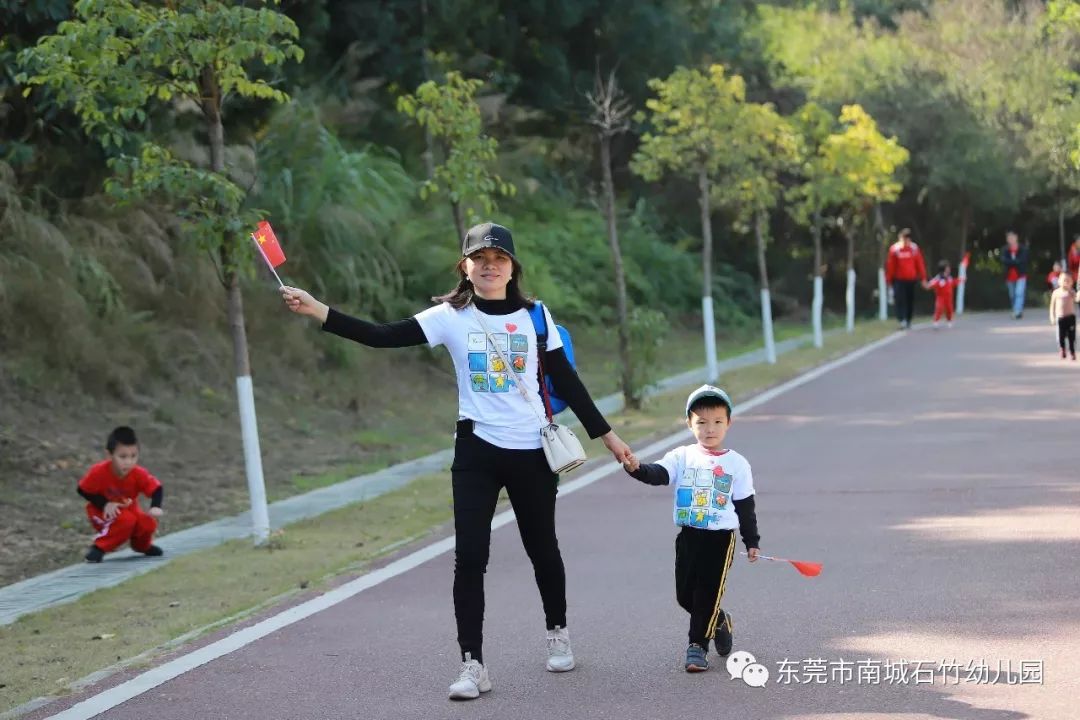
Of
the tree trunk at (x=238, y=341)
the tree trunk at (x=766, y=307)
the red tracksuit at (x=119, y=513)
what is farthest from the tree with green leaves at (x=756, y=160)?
the red tracksuit at (x=119, y=513)

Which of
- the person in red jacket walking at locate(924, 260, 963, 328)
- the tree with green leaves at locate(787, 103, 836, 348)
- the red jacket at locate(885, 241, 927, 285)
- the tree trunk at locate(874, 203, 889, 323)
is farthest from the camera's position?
the tree trunk at locate(874, 203, 889, 323)

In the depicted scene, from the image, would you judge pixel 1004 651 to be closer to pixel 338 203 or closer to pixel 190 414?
pixel 190 414

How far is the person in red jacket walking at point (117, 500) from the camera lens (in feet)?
39.5

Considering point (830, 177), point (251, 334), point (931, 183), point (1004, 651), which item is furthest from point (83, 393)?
point (931, 183)

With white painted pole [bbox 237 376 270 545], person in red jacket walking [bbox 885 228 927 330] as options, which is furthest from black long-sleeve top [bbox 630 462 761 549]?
person in red jacket walking [bbox 885 228 927 330]

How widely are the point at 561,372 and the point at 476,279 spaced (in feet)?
1.77

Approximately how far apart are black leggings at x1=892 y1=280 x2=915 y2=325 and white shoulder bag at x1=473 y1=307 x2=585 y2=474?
29149 millimetres

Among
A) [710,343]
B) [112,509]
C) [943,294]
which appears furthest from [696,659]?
[943,294]

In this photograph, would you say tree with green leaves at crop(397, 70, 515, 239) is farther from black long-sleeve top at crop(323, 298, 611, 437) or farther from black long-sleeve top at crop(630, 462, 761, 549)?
black long-sleeve top at crop(630, 462, 761, 549)

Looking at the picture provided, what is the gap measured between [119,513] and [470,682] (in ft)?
18.3

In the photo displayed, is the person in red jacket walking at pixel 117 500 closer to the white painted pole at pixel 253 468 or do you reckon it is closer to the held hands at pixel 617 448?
the white painted pole at pixel 253 468

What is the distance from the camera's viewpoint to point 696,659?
7395mm

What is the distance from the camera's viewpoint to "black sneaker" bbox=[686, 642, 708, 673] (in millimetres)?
7391

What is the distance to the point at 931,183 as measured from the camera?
4650 centimetres
